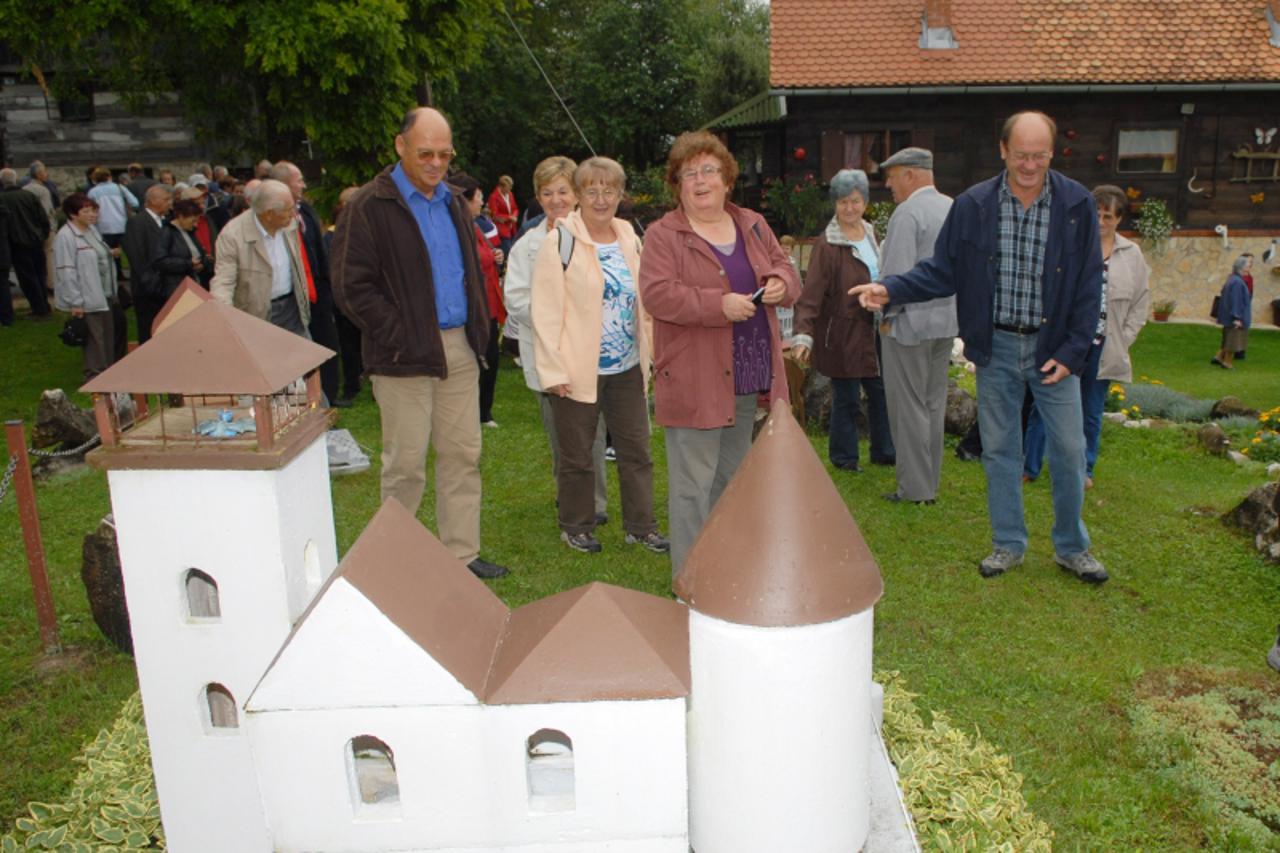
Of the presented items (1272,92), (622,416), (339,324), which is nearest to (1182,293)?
(1272,92)

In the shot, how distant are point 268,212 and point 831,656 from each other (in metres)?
6.03

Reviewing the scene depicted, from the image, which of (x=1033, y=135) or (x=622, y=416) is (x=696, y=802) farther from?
(x=1033, y=135)

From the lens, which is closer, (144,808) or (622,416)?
(144,808)

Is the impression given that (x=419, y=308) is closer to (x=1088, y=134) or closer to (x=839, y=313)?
(x=839, y=313)

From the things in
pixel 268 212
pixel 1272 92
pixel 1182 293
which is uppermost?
pixel 1272 92

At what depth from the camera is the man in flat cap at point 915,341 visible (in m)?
6.14

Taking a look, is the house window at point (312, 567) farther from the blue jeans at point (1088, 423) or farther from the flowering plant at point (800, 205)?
the flowering plant at point (800, 205)

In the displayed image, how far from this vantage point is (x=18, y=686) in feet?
14.9

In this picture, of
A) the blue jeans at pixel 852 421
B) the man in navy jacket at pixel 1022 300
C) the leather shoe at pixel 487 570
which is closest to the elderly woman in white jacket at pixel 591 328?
the leather shoe at pixel 487 570

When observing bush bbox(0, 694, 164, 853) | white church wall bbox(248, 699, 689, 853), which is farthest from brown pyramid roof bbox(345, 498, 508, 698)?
bush bbox(0, 694, 164, 853)

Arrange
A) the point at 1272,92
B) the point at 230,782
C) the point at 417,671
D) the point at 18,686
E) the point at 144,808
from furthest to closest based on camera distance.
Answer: the point at 1272,92 < the point at 18,686 < the point at 144,808 < the point at 230,782 < the point at 417,671

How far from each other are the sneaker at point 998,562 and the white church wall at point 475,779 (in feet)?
10.0

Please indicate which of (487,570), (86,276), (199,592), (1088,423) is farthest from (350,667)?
(86,276)

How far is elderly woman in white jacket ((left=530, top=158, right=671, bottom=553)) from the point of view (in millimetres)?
5246
